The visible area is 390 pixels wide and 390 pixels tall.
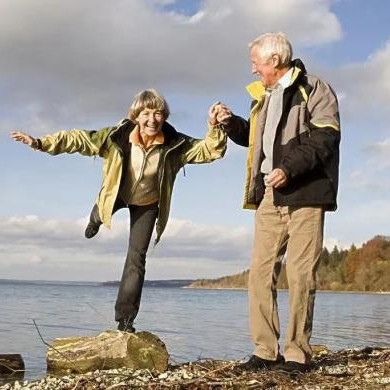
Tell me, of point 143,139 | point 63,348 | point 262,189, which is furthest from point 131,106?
point 63,348

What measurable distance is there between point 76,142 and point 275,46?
220cm

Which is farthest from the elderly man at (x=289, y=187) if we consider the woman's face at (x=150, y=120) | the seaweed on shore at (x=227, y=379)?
the woman's face at (x=150, y=120)

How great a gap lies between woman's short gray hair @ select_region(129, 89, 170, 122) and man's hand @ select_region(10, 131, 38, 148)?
3.08 ft

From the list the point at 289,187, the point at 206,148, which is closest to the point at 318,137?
the point at 289,187

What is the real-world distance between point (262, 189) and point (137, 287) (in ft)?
5.91

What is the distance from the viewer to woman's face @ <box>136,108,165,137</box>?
6.44 m

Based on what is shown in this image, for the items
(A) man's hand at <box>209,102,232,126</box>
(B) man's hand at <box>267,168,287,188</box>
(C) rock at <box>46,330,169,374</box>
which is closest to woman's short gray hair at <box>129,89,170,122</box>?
(A) man's hand at <box>209,102,232,126</box>

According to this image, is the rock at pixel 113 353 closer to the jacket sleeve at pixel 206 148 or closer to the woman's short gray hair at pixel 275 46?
the jacket sleeve at pixel 206 148

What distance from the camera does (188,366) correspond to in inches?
246

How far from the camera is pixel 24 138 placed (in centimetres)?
636

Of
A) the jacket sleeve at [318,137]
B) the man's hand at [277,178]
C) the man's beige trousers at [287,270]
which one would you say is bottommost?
the man's beige trousers at [287,270]

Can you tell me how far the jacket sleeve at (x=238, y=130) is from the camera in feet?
19.5

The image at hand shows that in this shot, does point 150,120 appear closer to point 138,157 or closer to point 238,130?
point 138,157

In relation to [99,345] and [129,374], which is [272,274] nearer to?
[129,374]
